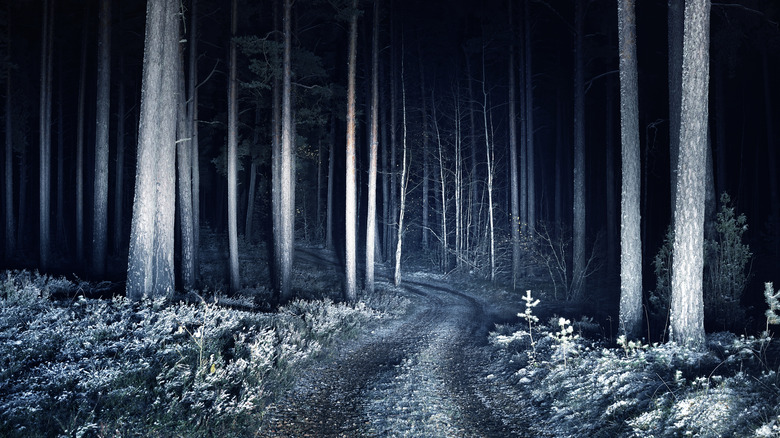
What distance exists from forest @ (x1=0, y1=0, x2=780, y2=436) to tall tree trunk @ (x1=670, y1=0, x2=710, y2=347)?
0.13ft

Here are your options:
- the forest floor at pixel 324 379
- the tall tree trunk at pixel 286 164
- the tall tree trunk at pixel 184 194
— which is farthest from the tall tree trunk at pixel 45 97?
the tall tree trunk at pixel 286 164

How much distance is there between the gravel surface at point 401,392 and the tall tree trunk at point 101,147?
10575mm

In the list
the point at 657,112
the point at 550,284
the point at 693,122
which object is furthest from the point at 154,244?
the point at 657,112

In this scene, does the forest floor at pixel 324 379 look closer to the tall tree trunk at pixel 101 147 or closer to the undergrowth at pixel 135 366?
the undergrowth at pixel 135 366

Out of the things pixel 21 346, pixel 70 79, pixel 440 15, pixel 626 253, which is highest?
pixel 440 15

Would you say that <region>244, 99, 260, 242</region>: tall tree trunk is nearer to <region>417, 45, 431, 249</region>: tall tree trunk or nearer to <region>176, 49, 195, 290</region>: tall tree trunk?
<region>176, 49, 195, 290</region>: tall tree trunk

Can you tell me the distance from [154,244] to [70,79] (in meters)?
28.7

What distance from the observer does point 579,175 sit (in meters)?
17.9

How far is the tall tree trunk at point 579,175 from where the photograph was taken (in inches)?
705

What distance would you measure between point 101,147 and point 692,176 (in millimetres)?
17572

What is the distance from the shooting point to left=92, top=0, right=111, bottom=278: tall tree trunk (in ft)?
48.2

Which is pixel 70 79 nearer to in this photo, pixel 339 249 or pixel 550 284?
pixel 339 249

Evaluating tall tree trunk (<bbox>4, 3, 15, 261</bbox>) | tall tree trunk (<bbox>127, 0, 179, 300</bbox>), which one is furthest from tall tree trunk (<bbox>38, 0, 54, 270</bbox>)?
tall tree trunk (<bbox>127, 0, 179, 300</bbox>)

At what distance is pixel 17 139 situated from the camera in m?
25.2
